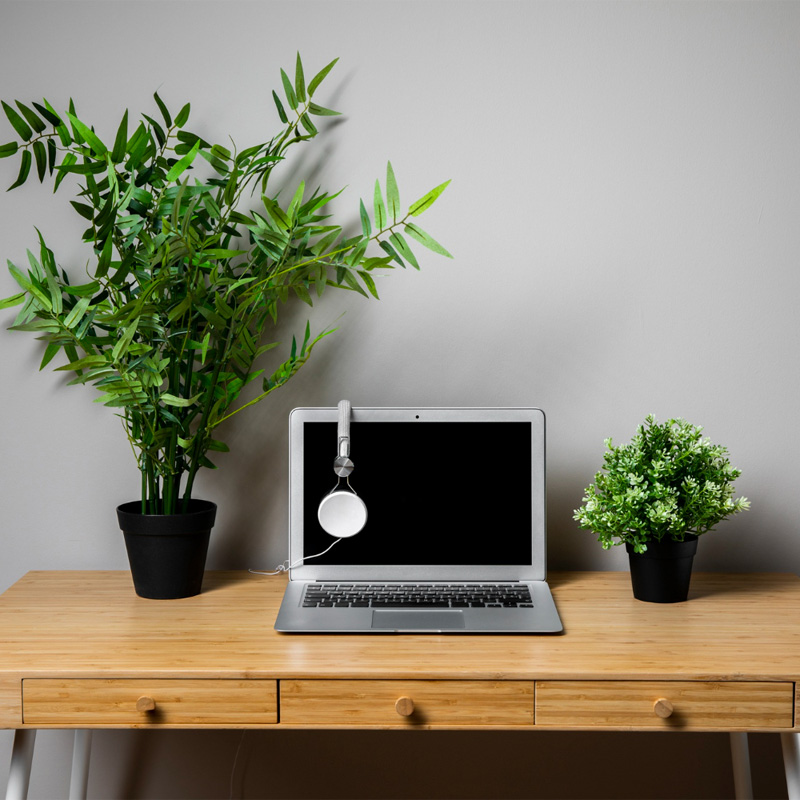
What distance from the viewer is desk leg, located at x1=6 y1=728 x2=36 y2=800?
1016 mm

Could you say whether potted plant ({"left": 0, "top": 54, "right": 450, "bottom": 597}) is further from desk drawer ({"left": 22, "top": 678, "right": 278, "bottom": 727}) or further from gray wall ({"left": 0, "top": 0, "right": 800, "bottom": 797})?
desk drawer ({"left": 22, "top": 678, "right": 278, "bottom": 727})

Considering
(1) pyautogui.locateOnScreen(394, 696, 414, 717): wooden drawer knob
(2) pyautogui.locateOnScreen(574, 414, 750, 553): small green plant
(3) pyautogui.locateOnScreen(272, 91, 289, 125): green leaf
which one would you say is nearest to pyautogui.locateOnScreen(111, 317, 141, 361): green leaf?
(3) pyautogui.locateOnScreen(272, 91, 289, 125): green leaf

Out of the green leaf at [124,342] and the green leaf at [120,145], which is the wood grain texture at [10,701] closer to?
the green leaf at [124,342]

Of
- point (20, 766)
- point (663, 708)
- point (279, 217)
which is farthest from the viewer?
point (279, 217)

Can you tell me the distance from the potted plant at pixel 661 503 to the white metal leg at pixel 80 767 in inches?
38.8

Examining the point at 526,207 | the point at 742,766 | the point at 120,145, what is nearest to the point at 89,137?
the point at 120,145

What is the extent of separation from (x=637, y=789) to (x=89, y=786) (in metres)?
1.06

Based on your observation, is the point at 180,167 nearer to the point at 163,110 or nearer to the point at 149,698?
the point at 163,110

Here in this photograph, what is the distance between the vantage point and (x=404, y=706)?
0.93 m

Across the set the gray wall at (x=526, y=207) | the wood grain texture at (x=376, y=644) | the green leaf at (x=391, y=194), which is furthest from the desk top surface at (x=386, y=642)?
the green leaf at (x=391, y=194)

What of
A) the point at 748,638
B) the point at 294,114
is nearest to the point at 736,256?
the point at 748,638

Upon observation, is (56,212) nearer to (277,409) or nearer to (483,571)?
(277,409)

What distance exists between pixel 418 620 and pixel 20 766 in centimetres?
59

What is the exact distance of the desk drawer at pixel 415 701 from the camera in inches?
36.9
